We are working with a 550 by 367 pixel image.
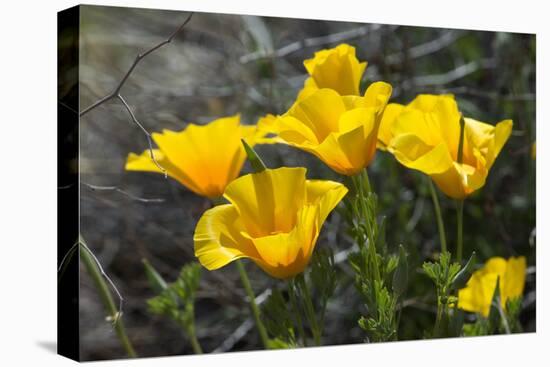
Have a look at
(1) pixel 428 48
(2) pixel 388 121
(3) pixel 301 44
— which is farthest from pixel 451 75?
(2) pixel 388 121

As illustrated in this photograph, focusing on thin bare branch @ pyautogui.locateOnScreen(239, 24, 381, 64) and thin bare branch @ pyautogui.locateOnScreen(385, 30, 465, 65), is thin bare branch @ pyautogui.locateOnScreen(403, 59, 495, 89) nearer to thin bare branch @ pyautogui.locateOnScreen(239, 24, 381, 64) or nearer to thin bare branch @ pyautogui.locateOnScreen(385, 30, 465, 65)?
thin bare branch @ pyautogui.locateOnScreen(385, 30, 465, 65)

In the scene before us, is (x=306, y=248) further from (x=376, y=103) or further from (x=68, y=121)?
(x=68, y=121)

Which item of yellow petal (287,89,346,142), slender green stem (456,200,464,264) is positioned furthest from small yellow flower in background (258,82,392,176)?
slender green stem (456,200,464,264)

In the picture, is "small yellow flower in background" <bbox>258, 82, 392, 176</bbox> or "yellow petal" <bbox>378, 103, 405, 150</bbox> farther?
"yellow petal" <bbox>378, 103, 405, 150</bbox>

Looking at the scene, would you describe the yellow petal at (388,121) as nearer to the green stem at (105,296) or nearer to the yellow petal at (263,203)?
the yellow petal at (263,203)

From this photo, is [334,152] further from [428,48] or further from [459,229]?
[428,48]

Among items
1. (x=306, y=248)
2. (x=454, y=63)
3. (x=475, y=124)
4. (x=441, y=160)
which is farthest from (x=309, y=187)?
(x=454, y=63)
